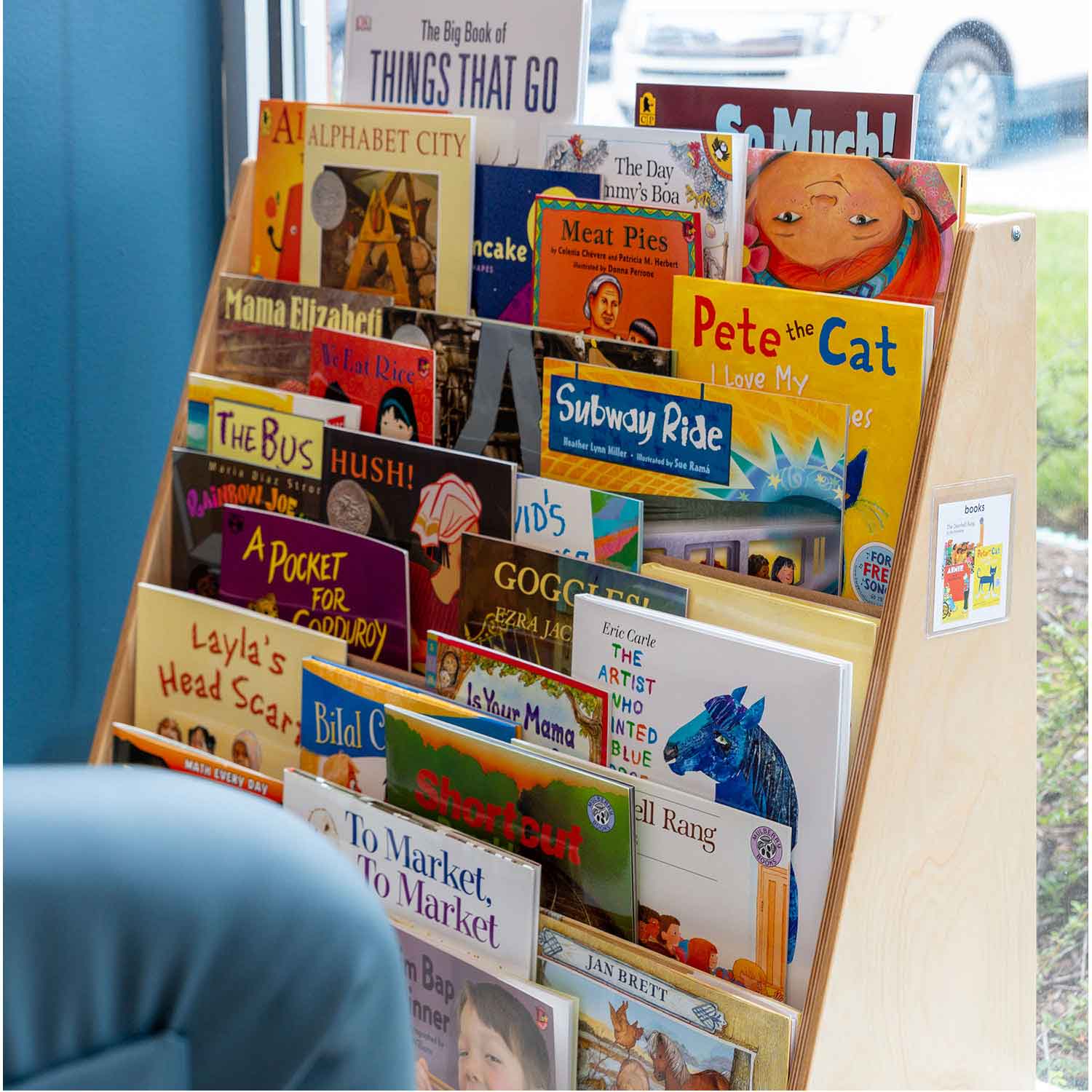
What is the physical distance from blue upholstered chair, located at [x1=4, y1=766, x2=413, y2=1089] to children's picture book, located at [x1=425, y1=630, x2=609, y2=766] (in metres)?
0.69

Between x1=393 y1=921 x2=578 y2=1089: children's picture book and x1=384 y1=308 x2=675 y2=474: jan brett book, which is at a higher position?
x1=384 y1=308 x2=675 y2=474: jan brett book

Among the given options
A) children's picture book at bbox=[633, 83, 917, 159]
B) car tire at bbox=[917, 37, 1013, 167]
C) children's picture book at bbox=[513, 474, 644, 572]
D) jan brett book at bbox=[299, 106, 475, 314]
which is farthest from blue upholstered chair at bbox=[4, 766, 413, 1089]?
car tire at bbox=[917, 37, 1013, 167]

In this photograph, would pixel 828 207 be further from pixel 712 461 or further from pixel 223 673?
pixel 223 673

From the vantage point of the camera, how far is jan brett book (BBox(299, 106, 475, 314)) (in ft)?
4.15

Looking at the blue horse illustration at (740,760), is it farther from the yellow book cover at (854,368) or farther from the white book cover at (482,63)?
the white book cover at (482,63)

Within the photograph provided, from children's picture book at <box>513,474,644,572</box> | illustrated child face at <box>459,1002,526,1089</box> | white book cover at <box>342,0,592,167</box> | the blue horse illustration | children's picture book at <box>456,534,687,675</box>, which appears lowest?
illustrated child face at <box>459,1002,526,1089</box>

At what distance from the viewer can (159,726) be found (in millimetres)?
1484

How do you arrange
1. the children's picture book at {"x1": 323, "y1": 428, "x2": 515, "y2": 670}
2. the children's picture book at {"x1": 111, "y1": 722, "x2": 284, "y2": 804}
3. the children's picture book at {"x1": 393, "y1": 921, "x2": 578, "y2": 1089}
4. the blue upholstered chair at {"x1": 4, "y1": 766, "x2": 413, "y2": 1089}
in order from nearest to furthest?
the blue upholstered chair at {"x1": 4, "y1": 766, "x2": 413, "y2": 1089} → the children's picture book at {"x1": 393, "y1": 921, "x2": 578, "y2": 1089} → the children's picture book at {"x1": 323, "y1": 428, "x2": 515, "y2": 670} → the children's picture book at {"x1": 111, "y1": 722, "x2": 284, "y2": 804}

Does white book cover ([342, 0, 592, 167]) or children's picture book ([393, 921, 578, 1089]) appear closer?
children's picture book ([393, 921, 578, 1089])

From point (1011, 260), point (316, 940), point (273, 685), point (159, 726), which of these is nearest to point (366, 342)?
point (273, 685)

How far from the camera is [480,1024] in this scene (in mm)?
1102

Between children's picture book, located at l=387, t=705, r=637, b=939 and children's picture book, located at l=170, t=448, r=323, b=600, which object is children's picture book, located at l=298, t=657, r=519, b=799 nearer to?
children's picture book, located at l=387, t=705, r=637, b=939

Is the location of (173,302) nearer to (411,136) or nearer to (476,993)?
(411,136)

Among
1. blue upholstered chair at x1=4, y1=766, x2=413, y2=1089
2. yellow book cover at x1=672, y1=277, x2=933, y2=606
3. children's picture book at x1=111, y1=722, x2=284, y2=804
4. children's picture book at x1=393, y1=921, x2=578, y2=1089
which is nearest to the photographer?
blue upholstered chair at x1=4, y1=766, x2=413, y2=1089
